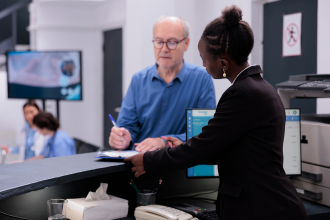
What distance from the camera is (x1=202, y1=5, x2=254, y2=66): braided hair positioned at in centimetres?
114

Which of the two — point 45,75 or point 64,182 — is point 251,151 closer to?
point 64,182

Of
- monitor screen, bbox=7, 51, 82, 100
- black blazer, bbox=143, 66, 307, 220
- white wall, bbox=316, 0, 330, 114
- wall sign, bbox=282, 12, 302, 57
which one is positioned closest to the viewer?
black blazer, bbox=143, 66, 307, 220

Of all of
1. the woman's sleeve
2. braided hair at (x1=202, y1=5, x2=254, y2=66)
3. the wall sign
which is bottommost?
the woman's sleeve

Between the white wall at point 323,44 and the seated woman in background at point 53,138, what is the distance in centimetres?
232

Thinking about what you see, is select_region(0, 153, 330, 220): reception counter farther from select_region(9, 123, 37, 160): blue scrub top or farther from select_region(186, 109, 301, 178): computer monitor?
select_region(9, 123, 37, 160): blue scrub top

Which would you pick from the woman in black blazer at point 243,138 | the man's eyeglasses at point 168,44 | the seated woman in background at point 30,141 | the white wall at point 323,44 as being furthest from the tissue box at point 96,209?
the seated woman in background at point 30,141

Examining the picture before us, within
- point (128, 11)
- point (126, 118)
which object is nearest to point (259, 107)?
point (126, 118)

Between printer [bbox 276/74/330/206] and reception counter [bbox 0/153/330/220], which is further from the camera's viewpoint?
printer [bbox 276/74/330/206]

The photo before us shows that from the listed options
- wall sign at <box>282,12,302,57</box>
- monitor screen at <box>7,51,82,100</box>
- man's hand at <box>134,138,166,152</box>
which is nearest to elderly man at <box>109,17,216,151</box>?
man's hand at <box>134,138,166,152</box>

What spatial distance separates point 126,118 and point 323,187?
1.00 m

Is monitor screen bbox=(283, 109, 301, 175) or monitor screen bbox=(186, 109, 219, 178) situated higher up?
monitor screen bbox=(186, 109, 219, 178)

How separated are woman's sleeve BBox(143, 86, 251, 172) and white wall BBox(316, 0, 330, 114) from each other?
181 cm

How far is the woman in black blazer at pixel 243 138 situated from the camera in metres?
1.09

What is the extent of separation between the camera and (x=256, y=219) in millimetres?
1094
